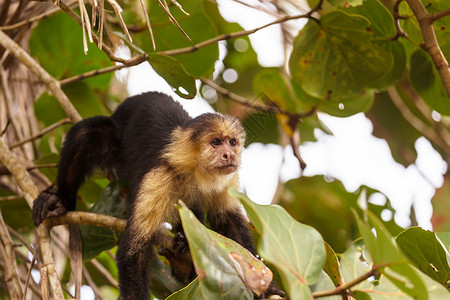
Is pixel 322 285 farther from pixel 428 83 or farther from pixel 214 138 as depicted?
pixel 428 83

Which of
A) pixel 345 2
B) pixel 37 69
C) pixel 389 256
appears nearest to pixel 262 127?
pixel 345 2

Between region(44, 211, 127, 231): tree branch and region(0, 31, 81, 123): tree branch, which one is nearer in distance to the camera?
region(44, 211, 127, 231): tree branch

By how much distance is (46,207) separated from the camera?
2.95m

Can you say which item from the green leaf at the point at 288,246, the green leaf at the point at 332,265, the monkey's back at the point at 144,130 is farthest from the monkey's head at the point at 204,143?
the green leaf at the point at 288,246

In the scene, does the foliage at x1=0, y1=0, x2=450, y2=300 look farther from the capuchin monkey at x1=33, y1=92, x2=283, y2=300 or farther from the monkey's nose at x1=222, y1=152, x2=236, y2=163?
the monkey's nose at x1=222, y1=152, x2=236, y2=163

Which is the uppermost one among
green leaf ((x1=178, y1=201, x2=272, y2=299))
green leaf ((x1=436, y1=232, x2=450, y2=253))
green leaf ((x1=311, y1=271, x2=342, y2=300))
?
green leaf ((x1=178, y1=201, x2=272, y2=299))

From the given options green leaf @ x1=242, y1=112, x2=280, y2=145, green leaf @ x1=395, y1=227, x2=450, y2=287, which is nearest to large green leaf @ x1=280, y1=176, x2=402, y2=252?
green leaf @ x1=242, y1=112, x2=280, y2=145

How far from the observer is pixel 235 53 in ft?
15.8

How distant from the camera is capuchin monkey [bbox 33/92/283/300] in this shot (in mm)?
2779

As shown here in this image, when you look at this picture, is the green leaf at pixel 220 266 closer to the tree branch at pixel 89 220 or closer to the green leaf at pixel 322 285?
the green leaf at pixel 322 285

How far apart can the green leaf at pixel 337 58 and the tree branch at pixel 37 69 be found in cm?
142

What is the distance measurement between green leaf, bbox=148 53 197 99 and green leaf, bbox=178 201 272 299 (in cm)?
116

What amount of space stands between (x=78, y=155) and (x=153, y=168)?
540 mm

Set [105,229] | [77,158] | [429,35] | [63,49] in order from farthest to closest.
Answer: [63,49] → [77,158] → [105,229] → [429,35]
